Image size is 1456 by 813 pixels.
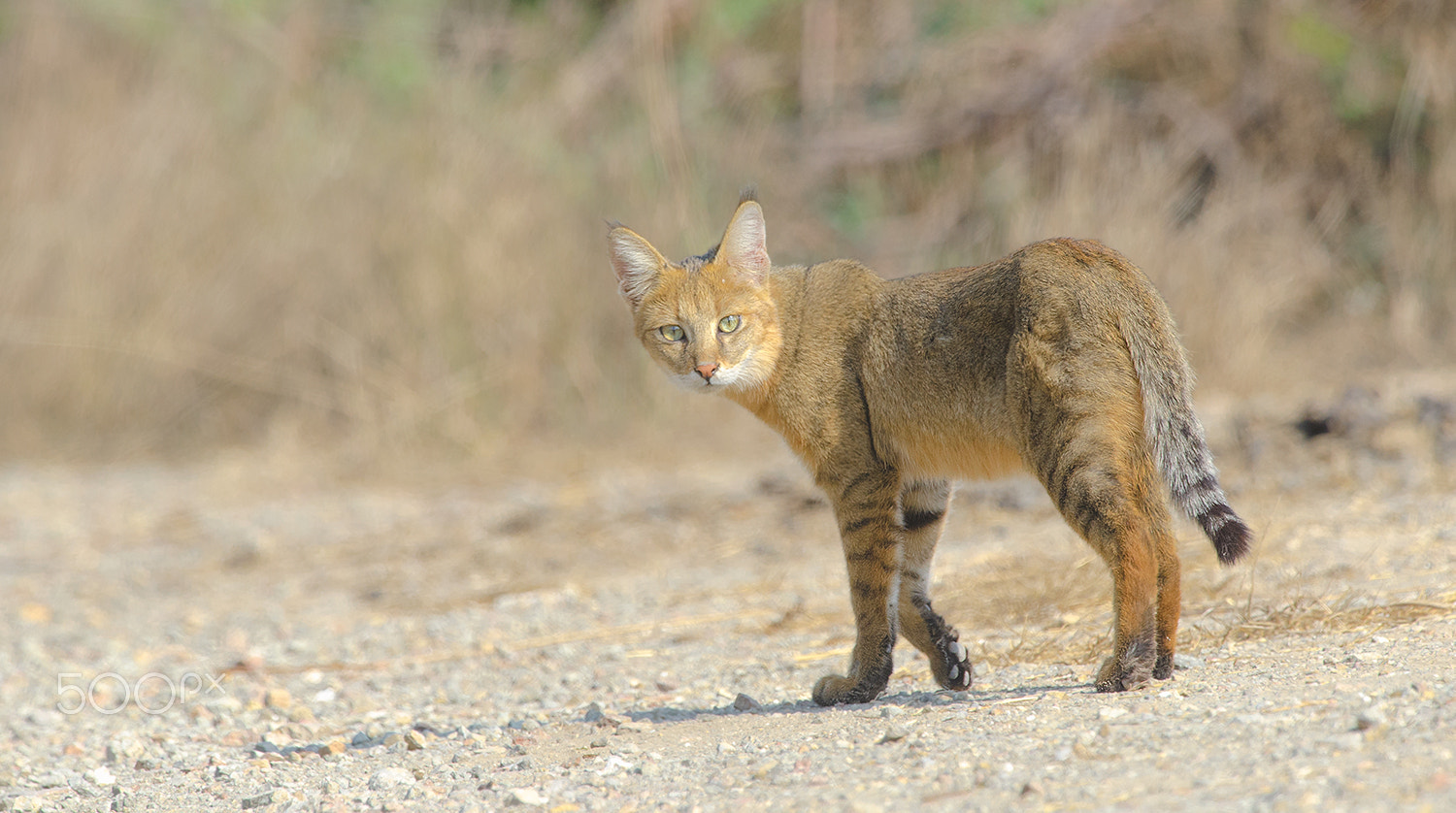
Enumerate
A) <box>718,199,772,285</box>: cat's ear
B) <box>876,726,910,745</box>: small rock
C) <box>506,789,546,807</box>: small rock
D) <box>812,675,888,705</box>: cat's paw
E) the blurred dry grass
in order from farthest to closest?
1. the blurred dry grass
2. <box>718,199,772,285</box>: cat's ear
3. <box>812,675,888,705</box>: cat's paw
4. <box>876,726,910,745</box>: small rock
5. <box>506,789,546,807</box>: small rock

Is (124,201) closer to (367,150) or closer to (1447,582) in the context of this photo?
(367,150)

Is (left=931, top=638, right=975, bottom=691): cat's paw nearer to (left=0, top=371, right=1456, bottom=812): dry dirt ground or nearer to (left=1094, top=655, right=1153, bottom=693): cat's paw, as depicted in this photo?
(left=0, top=371, right=1456, bottom=812): dry dirt ground

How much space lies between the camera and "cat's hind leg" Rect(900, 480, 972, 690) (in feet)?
15.5

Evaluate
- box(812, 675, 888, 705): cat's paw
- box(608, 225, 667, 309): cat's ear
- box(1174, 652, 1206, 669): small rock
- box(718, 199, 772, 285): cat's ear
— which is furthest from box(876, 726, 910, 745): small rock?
box(608, 225, 667, 309): cat's ear

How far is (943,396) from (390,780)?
2.03 metres

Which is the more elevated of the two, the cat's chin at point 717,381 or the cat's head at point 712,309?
the cat's head at point 712,309

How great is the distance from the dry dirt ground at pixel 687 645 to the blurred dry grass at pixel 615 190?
1.06m

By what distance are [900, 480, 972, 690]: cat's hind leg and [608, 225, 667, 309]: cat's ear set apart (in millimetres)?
1322

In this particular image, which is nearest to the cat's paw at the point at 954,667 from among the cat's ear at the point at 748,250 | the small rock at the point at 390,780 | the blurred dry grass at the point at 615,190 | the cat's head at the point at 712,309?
the cat's head at the point at 712,309

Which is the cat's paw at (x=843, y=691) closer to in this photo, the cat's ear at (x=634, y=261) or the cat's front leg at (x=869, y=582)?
the cat's front leg at (x=869, y=582)

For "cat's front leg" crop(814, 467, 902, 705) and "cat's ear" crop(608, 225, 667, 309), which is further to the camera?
"cat's ear" crop(608, 225, 667, 309)

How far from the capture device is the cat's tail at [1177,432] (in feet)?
12.8

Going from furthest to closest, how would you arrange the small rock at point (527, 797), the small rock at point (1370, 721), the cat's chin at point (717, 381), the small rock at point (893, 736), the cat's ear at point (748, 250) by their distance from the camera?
the cat's ear at point (748, 250)
the cat's chin at point (717, 381)
the small rock at point (893, 736)
the small rock at point (527, 797)
the small rock at point (1370, 721)

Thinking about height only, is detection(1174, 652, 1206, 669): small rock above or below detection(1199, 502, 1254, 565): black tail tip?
below
